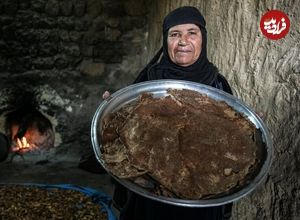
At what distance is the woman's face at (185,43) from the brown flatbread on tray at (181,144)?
0.17m

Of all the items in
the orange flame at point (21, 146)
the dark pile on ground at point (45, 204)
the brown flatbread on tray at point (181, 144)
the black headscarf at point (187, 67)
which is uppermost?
the black headscarf at point (187, 67)

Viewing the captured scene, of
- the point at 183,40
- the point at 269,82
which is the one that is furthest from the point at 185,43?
the point at 269,82

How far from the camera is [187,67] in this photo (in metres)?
1.51

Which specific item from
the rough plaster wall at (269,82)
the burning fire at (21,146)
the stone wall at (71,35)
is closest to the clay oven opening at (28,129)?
the burning fire at (21,146)

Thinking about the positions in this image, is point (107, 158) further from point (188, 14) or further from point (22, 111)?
point (22, 111)

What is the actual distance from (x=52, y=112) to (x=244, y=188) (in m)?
2.55

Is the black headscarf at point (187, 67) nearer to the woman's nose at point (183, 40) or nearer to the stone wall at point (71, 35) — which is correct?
the woman's nose at point (183, 40)

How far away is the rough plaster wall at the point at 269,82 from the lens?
133 cm

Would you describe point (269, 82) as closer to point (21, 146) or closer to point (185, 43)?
point (185, 43)

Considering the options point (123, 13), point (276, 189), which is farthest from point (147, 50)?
point (276, 189)

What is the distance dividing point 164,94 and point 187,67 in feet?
0.55

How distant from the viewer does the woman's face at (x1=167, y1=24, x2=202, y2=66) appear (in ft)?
4.84

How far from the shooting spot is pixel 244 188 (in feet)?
3.59

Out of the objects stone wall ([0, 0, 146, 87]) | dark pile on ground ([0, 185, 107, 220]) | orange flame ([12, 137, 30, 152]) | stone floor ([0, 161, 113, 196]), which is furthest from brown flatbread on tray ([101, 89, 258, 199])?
orange flame ([12, 137, 30, 152])
